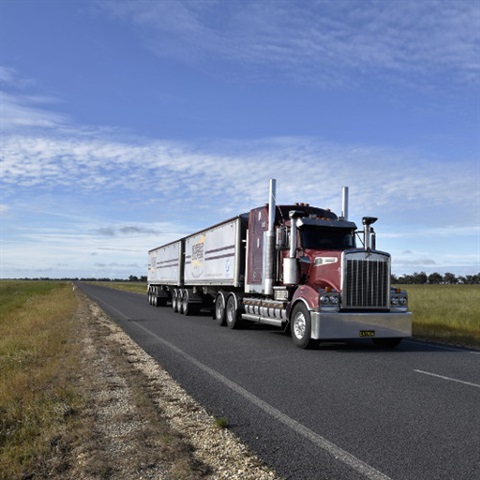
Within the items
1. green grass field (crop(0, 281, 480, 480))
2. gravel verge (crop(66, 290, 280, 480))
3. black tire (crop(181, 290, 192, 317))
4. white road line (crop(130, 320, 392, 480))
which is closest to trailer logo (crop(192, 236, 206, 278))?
black tire (crop(181, 290, 192, 317))

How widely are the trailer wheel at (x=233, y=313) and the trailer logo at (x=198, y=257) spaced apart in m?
4.09

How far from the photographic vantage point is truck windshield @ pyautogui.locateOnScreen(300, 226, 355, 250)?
41.8 feet

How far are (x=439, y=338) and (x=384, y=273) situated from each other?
3.66 m

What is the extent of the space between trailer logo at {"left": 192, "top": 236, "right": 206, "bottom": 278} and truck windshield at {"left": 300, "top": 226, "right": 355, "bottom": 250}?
8157 mm

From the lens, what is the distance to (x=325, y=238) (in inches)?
508

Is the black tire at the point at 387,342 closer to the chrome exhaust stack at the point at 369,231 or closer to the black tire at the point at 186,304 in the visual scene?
the chrome exhaust stack at the point at 369,231

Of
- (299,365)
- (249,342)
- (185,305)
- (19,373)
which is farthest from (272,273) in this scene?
(185,305)

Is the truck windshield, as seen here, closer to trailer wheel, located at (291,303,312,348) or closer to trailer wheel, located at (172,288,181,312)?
trailer wheel, located at (291,303,312,348)

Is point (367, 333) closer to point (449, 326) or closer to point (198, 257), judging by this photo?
point (449, 326)

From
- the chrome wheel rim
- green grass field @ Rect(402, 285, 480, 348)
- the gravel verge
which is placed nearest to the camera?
the gravel verge

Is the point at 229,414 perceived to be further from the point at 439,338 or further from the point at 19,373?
the point at 439,338

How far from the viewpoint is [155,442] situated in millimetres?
4805

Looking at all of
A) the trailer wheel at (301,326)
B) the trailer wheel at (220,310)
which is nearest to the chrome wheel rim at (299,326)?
the trailer wheel at (301,326)

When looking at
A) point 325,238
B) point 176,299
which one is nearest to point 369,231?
point 325,238
